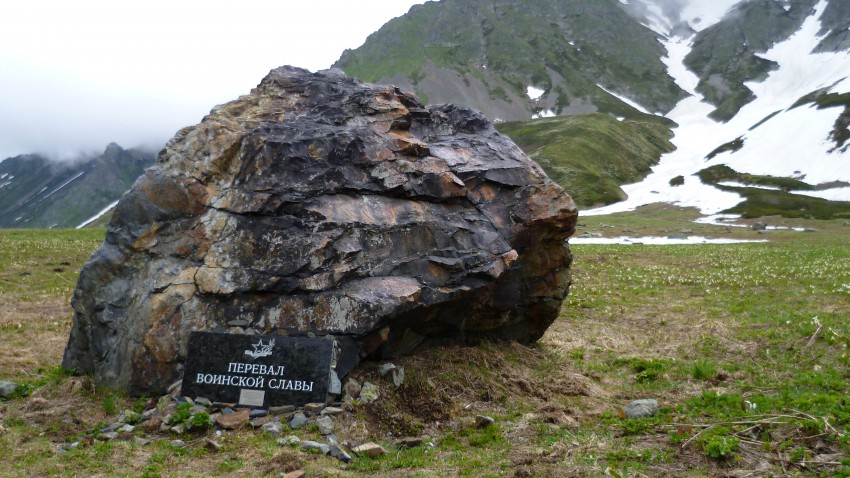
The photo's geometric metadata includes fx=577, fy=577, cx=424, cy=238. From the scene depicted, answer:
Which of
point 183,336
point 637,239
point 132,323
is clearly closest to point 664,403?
point 183,336

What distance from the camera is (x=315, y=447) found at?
30.4 ft

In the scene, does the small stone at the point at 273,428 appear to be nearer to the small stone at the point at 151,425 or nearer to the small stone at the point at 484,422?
the small stone at the point at 151,425

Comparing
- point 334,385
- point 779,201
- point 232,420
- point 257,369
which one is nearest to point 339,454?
point 334,385

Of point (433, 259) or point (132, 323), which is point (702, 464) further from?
point (132, 323)

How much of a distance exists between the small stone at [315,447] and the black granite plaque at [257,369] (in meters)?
1.34

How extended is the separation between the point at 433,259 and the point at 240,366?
4609mm

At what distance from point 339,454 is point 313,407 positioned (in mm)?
1582

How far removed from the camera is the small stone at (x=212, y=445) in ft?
30.2

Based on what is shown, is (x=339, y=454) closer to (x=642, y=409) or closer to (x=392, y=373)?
(x=392, y=373)

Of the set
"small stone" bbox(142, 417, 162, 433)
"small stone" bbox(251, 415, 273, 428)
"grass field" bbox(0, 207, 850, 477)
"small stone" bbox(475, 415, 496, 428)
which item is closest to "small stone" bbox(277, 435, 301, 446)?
"grass field" bbox(0, 207, 850, 477)

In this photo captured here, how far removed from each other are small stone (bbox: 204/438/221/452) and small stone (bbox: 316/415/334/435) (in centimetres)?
166

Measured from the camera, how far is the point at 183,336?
11.3m

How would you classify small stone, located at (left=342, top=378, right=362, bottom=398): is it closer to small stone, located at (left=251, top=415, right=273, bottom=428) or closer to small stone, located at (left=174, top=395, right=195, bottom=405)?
small stone, located at (left=251, top=415, right=273, bottom=428)

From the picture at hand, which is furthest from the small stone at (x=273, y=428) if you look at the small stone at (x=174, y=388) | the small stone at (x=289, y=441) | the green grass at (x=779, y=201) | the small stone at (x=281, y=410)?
the green grass at (x=779, y=201)
